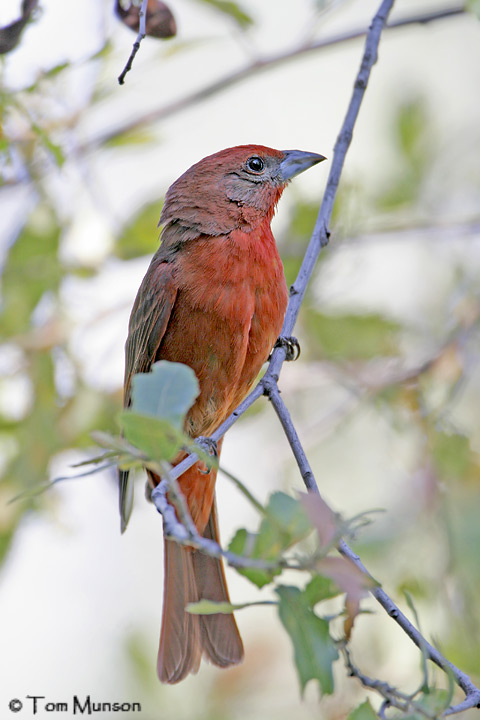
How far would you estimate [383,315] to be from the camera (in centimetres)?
389

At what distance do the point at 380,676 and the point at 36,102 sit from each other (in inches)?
112

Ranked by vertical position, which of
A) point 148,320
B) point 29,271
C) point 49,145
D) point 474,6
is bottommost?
point 474,6

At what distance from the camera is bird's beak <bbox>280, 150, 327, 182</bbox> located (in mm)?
3768

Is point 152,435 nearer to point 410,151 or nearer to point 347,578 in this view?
point 347,578

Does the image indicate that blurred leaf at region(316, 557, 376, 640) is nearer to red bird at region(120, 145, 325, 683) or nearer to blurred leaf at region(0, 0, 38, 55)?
red bird at region(120, 145, 325, 683)

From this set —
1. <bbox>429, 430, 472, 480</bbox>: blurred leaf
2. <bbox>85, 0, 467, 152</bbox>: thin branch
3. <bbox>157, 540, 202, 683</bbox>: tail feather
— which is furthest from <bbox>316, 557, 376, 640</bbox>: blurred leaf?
<bbox>85, 0, 467, 152</bbox>: thin branch

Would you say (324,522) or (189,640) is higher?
(189,640)

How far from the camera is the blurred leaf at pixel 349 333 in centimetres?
384

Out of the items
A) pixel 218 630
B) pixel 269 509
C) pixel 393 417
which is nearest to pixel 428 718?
pixel 269 509

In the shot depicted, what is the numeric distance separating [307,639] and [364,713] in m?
0.26

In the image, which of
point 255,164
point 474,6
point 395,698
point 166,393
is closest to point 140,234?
point 255,164

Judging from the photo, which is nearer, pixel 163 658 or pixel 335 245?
pixel 163 658

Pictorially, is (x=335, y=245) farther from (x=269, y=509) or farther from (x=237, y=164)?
(x=269, y=509)

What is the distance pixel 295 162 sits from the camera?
381cm
